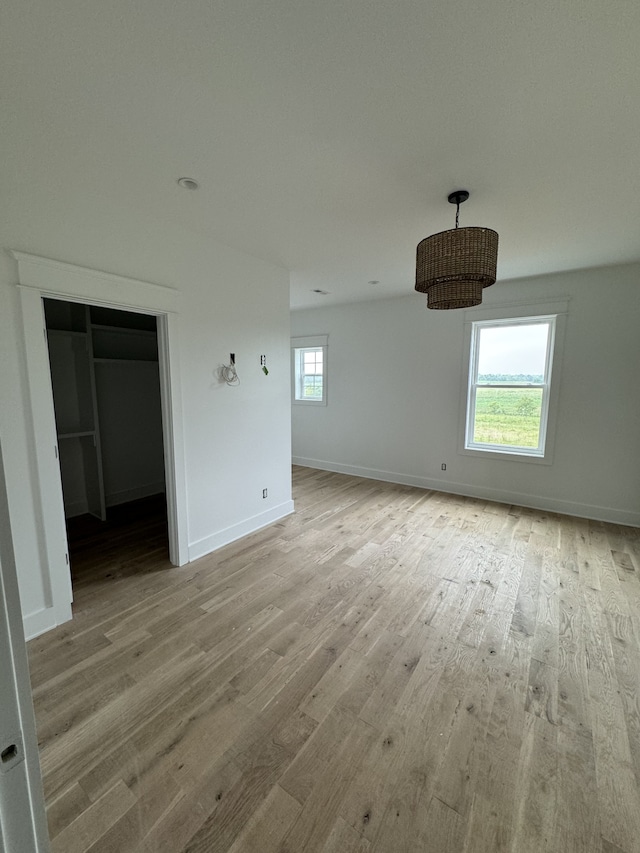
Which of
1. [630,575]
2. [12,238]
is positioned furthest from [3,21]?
[630,575]

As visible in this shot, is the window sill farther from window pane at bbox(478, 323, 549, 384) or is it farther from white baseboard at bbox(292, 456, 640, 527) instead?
window pane at bbox(478, 323, 549, 384)

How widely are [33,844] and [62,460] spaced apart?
4.07 m

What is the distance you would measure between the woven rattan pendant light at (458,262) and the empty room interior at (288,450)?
0.02 metres

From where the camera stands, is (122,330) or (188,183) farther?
(122,330)

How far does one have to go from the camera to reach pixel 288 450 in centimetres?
388

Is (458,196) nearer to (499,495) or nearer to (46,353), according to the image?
(46,353)

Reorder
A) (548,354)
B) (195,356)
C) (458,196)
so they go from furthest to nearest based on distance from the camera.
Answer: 1. (548,354)
2. (195,356)
3. (458,196)

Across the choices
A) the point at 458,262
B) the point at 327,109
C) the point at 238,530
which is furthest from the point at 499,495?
the point at 327,109

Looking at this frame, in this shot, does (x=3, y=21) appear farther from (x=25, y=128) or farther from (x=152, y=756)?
(x=152, y=756)

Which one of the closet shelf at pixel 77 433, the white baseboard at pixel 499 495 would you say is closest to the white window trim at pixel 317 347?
the white baseboard at pixel 499 495

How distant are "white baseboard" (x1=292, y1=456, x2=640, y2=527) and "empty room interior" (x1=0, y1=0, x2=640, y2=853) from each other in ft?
0.15

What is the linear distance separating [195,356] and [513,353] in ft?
12.0

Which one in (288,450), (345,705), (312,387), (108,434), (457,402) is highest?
(312,387)

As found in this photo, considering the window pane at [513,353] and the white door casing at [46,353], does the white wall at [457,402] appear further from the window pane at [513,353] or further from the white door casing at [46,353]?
the white door casing at [46,353]
